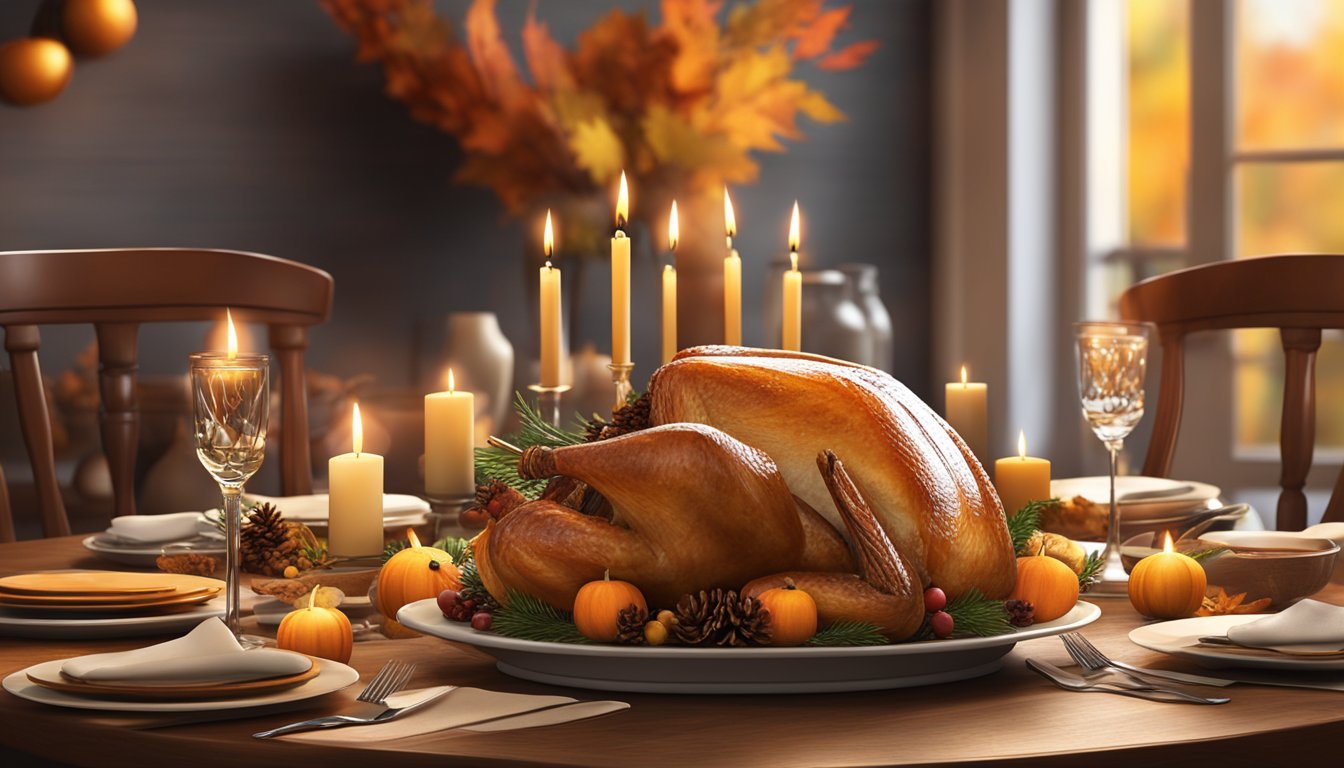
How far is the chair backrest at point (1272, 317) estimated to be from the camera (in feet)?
6.20

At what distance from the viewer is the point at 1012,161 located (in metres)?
3.43

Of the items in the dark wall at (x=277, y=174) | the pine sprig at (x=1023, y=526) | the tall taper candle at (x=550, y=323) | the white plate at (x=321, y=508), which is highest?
the dark wall at (x=277, y=174)

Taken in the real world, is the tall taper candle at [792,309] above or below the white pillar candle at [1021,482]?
above

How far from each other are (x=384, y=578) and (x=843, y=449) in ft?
1.14

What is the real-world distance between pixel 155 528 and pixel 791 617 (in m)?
0.82

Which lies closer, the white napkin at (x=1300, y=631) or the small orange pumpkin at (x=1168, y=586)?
the white napkin at (x=1300, y=631)

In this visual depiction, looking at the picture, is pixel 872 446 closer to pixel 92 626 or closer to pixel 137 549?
pixel 92 626

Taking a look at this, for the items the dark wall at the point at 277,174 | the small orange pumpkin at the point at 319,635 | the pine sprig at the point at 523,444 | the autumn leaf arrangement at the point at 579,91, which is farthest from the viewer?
the autumn leaf arrangement at the point at 579,91

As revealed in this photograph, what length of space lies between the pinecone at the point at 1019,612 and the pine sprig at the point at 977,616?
1cm

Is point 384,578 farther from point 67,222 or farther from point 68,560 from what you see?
point 67,222

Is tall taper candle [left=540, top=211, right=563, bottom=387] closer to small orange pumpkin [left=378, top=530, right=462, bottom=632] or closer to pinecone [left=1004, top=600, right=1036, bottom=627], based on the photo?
small orange pumpkin [left=378, top=530, right=462, bottom=632]

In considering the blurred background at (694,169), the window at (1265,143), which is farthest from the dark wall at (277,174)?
the window at (1265,143)

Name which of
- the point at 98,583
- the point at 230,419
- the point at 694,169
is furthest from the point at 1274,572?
the point at 694,169

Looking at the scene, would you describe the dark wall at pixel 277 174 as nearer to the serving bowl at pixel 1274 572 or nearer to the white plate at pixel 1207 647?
the serving bowl at pixel 1274 572
